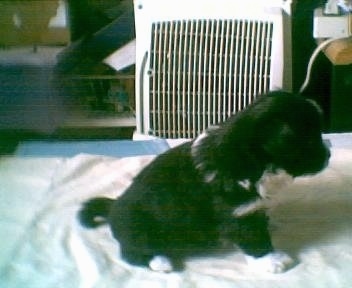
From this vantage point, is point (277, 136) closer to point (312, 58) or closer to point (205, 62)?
point (205, 62)

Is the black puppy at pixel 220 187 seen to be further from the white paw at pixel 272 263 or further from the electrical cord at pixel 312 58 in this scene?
the electrical cord at pixel 312 58

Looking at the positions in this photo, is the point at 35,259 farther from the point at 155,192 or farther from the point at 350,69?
the point at 350,69

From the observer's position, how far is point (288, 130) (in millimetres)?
553

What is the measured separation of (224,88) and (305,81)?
8.4 inches

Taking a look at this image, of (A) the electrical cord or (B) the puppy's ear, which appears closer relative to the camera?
(B) the puppy's ear

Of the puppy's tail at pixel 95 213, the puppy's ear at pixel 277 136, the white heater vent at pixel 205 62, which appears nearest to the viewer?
the puppy's ear at pixel 277 136

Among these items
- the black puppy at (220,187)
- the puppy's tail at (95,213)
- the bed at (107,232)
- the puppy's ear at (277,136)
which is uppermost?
the puppy's ear at (277,136)

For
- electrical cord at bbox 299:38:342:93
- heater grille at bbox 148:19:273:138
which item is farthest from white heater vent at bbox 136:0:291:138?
electrical cord at bbox 299:38:342:93

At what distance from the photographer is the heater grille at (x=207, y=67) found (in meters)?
0.90

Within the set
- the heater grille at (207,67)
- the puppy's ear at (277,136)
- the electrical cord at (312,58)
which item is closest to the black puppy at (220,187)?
the puppy's ear at (277,136)

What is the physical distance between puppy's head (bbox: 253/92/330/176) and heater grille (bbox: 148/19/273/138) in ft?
1.02

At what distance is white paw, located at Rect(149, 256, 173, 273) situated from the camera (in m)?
0.60

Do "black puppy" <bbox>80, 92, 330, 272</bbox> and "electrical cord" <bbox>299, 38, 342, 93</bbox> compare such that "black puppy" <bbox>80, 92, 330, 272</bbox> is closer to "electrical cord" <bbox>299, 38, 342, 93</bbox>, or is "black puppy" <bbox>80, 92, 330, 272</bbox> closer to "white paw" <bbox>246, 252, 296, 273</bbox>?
"white paw" <bbox>246, 252, 296, 273</bbox>

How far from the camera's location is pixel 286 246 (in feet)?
2.10
